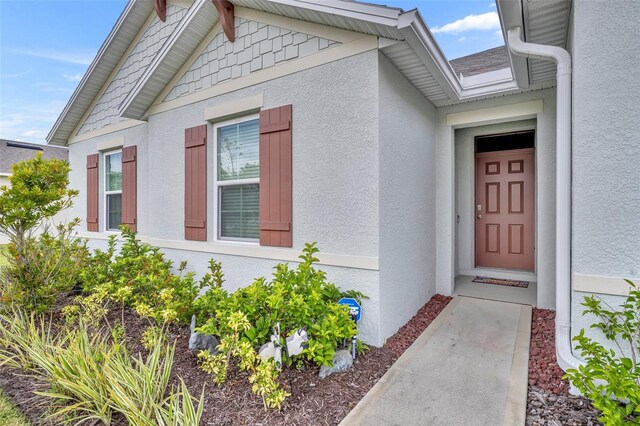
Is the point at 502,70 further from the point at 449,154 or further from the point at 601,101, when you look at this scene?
the point at 601,101

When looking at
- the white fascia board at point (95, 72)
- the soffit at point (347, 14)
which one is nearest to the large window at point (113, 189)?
the white fascia board at point (95, 72)

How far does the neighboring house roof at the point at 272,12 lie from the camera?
315 centimetres

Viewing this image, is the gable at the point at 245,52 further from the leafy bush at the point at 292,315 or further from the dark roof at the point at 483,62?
the leafy bush at the point at 292,315

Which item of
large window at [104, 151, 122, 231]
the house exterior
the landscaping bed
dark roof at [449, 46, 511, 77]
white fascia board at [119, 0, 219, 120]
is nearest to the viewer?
the landscaping bed

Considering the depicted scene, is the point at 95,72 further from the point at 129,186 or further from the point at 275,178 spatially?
the point at 275,178

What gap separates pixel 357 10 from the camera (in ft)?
10.2

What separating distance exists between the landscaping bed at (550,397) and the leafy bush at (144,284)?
11.3 feet

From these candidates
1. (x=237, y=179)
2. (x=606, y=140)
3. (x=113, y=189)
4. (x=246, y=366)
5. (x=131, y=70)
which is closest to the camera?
(x=606, y=140)

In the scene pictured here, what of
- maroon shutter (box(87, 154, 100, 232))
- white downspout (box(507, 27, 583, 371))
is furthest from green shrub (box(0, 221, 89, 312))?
white downspout (box(507, 27, 583, 371))

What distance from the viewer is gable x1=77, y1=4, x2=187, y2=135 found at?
5949 mm

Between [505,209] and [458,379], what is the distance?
407 centimetres

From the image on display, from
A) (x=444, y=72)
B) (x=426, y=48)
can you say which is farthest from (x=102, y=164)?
(x=444, y=72)

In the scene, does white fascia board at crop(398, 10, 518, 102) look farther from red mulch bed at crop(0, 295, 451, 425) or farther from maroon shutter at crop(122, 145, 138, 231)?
maroon shutter at crop(122, 145, 138, 231)

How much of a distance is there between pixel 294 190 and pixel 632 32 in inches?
130
